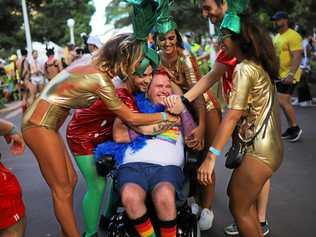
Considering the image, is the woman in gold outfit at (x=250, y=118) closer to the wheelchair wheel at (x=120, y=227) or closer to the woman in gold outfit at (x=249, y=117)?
the woman in gold outfit at (x=249, y=117)

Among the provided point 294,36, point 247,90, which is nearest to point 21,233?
point 247,90

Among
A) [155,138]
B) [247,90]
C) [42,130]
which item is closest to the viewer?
[247,90]

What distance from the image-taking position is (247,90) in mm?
2871

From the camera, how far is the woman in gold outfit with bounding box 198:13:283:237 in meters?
2.88

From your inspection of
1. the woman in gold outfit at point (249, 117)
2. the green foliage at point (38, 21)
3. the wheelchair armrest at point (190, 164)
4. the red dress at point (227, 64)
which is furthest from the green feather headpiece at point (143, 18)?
the green foliage at point (38, 21)

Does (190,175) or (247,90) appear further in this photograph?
(190,175)

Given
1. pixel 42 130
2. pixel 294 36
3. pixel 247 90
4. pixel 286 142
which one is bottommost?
pixel 286 142

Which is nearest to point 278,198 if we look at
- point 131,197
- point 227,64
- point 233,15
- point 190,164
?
point 190,164

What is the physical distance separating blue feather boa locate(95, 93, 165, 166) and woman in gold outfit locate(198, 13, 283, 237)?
696 millimetres

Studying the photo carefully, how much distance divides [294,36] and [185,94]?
4.45 meters

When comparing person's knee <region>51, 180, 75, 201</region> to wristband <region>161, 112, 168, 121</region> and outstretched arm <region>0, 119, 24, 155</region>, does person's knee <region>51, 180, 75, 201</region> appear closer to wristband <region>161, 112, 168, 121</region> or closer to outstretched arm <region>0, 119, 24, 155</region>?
outstretched arm <region>0, 119, 24, 155</region>

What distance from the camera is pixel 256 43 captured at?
293 centimetres

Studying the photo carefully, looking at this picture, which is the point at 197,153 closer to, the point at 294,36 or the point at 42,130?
the point at 42,130

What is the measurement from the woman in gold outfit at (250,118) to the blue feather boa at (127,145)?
70 cm
